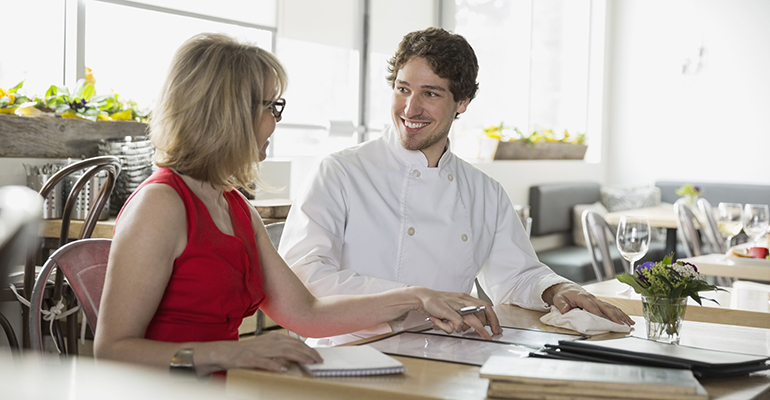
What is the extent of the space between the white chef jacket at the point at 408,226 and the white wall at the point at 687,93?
20.5ft

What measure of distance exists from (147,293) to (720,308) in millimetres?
1465

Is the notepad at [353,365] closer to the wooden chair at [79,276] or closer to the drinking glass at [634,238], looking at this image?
the wooden chair at [79,276]

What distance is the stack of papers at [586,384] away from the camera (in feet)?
3.11

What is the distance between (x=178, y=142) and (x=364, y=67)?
174 inches

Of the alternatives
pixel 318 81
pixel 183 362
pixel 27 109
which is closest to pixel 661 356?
pixel 183 362

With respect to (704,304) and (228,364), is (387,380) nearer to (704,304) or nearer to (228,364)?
(228,364)

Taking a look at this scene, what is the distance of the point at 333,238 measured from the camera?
1894mm

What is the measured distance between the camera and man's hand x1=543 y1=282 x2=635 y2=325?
158 centimetres

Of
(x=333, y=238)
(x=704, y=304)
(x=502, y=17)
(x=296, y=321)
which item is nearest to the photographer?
(x=296, y=321)

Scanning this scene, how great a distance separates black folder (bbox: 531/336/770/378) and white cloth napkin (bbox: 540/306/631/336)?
0.69 feet

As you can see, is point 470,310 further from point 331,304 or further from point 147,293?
point 147,293

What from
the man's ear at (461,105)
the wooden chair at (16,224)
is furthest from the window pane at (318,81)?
the wooden chair at (16,224)

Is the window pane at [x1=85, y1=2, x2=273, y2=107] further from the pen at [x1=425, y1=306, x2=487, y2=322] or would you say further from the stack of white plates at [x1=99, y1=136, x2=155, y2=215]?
the pen at [x1=425, y1=306, x2=487, y2=322]

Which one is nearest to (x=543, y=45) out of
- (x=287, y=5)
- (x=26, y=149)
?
(x=287, y=5)
